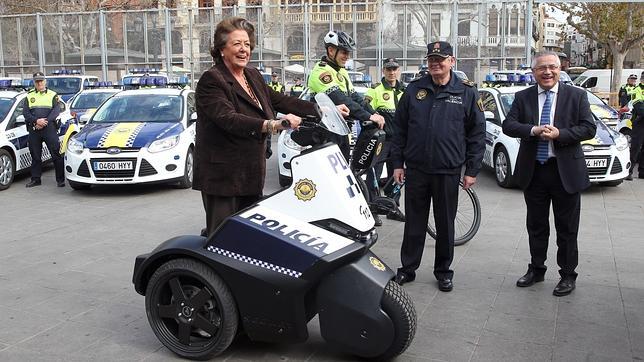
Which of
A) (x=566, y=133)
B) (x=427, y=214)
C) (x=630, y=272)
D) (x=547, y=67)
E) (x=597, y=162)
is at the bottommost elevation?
(x=630, y=272)

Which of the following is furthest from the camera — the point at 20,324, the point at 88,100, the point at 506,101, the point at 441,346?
the point at 88,100

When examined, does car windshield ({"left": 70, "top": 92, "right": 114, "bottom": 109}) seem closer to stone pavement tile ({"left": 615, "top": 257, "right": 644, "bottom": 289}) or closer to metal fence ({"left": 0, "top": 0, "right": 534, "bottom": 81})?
metal fence ({"left": 0, "top": 0, "right": 534, "bottom": 81})

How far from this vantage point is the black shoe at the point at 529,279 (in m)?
5.12

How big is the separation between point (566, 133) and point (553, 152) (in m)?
0.20

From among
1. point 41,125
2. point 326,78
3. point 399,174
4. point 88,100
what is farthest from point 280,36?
point 399,174

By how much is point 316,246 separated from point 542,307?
2.08 meters

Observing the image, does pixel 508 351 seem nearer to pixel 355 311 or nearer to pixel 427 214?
pixel 355 311

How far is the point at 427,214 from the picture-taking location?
5074 mm

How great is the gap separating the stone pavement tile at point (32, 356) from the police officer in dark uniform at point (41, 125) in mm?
6799

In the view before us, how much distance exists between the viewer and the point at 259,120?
11.6ft

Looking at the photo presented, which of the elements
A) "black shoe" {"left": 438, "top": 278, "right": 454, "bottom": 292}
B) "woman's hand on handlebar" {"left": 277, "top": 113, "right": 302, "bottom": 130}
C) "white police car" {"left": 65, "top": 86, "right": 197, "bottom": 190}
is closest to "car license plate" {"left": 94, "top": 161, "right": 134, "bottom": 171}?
"white police car" {"left": 65, "top": 86, "right": 197, "bottom": 190}

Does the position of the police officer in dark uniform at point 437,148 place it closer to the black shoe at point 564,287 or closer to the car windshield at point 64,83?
the black shoe at point 564,287

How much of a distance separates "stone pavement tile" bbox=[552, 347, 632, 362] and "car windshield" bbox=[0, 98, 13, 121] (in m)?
9.67

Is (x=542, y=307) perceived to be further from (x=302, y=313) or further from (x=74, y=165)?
(x=74, y=165)
